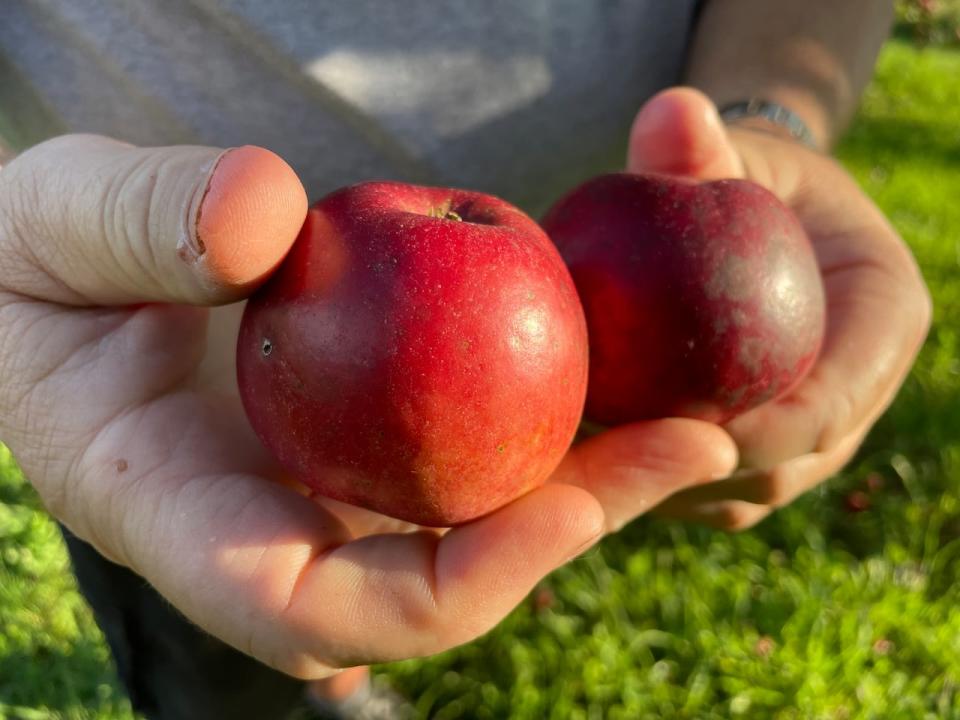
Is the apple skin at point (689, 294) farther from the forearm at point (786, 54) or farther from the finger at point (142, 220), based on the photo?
the forearm at point (786, 54)

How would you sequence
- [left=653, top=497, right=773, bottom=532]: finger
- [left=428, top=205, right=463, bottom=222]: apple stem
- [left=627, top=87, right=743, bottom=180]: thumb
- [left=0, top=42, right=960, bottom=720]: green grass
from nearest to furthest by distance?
[left=428, top=205, right=463, bottom=222]: apple stem
[left=627, top=87, right=743, bottom=180]: thumb
[left=653, top=497, right=773, bottom=532]: finger
[left=0, top=42, right=960, bottom=720]: green grass

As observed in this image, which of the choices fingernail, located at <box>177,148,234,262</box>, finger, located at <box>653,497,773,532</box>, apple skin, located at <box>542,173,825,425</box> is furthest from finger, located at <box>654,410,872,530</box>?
fingernail, located at <box>177,148,234,262</box>

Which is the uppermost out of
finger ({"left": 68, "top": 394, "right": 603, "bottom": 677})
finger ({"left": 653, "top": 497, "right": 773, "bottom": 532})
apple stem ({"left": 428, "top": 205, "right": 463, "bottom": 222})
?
apple stem ({"left": 428, "top": 205, "right": 463, "bottom": 222})

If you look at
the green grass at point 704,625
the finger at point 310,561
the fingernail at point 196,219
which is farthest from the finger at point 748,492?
the fingernail at point 196,219

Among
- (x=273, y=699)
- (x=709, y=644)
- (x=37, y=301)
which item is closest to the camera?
(x=37, y=301)

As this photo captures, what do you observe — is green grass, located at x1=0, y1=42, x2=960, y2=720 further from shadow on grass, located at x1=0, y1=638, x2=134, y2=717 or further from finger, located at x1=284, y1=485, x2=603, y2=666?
finger, located at x1=284, y1=485, x2=603, y2=666

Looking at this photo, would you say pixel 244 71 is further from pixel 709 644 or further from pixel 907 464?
pixel 907 464

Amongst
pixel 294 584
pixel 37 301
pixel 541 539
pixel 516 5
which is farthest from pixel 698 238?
pixel 37 301
